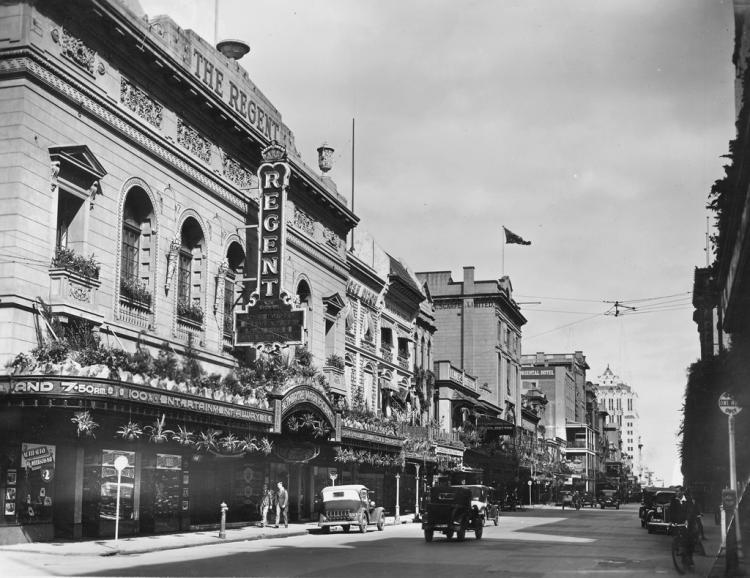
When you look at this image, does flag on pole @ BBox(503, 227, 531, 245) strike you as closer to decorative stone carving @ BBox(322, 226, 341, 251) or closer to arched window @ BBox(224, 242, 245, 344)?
decorative stone carving @ BBox(322, 226, 341, 251)

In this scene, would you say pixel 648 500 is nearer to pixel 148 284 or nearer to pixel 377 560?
pixel 377 560

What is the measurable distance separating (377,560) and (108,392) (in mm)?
7901

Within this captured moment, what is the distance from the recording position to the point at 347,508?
3403 centimetres

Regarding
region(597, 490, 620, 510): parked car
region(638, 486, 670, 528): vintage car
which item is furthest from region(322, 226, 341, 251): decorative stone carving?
region(597, 490, 620, 510): parked car

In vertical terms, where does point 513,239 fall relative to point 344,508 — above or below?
above

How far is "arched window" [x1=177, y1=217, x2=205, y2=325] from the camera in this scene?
3138cm

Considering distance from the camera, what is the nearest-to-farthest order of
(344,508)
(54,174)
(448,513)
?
1. (54,174)
2. (448,513)
3. (344,508)

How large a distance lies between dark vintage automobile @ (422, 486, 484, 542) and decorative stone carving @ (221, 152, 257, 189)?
45.4ft

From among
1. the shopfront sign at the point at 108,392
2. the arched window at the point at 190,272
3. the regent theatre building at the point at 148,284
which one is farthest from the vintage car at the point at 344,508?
the arched window at the point at 190,272

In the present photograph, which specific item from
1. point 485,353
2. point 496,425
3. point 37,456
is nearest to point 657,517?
point 37,456

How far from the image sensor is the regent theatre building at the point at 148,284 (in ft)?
76.2

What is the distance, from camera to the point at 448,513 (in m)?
29.8

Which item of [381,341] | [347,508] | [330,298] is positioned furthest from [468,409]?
[347,508]

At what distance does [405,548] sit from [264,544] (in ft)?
13.9
